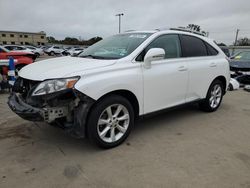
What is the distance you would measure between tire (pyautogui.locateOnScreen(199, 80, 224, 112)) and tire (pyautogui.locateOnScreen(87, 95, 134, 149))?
7.23 feet

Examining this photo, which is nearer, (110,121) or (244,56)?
(110,121)

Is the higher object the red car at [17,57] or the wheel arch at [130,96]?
the red car at [17,57]

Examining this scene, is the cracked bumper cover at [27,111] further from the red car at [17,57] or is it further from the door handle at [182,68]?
the red car at [17,57]

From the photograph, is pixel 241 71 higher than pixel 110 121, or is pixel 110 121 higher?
pixel 241 71

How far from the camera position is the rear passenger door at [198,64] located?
156 inches

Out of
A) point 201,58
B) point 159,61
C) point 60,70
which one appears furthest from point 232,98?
point 60,70

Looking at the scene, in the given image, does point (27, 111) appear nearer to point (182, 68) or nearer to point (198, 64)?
point (182, 68)

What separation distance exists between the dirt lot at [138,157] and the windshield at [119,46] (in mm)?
1378

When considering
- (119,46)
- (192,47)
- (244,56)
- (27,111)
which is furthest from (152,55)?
(244,56)

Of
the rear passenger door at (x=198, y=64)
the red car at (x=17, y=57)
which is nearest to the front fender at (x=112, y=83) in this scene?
the rear passenger door at (x=198, y=64)

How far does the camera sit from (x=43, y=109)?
8.46 ft

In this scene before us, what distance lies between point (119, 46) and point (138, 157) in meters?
1.81

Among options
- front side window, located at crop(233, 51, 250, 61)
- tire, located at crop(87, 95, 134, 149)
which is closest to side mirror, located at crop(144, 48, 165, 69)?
tire, located at crop(87, 95, 134, 149)

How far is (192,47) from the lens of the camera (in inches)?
162
